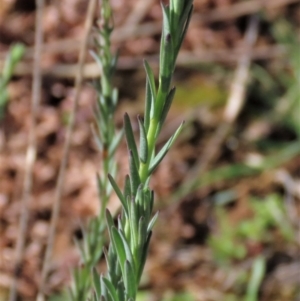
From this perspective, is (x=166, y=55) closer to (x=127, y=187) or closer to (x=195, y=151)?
(x=127, y=187)

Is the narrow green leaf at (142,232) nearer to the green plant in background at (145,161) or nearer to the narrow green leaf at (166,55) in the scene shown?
the green plant in background at (145,161)

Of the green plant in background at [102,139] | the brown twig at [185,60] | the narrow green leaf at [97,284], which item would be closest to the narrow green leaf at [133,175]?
the narrow green leaf at [97,284]

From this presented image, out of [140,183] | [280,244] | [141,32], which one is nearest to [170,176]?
[280,244]

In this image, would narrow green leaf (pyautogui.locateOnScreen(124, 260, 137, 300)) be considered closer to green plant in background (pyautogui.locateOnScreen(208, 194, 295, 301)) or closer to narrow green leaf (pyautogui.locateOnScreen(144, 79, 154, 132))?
narrow green leaf (pyautogui.locateOnScreen(144, 79, 154, 132))

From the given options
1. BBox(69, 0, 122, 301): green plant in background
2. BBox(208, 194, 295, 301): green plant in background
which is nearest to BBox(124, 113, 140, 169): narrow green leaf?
BBox(69, 0, 122, 301): green plant in background

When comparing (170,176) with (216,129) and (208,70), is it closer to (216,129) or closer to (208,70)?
(216,129)

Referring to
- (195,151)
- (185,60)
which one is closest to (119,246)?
(195,151)

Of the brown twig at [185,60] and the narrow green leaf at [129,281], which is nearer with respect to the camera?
the narrow green leaf at [129,281]
